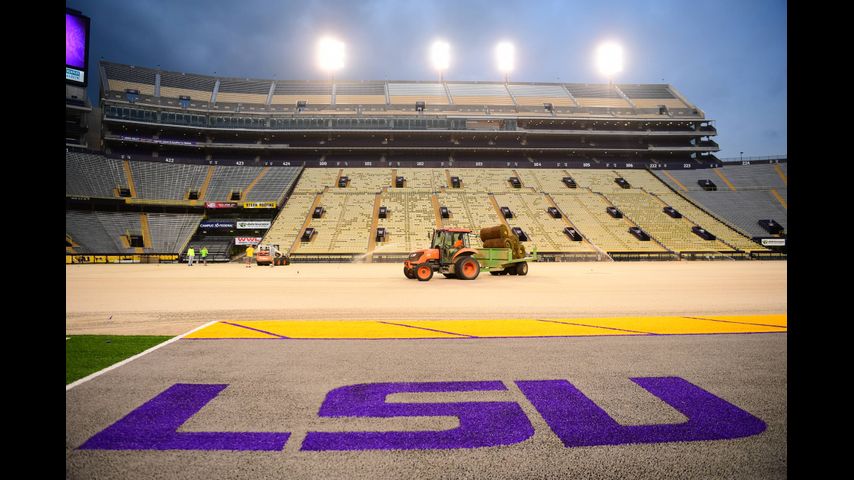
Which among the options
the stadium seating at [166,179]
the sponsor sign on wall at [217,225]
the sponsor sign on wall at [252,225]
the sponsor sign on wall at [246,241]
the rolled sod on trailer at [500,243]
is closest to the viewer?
the rolled sod on trailer at [500,243]

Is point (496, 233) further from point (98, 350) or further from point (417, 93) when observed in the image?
point (417, 93)

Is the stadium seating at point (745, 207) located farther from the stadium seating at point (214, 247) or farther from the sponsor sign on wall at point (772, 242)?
the stadium seating at point (214, 247)

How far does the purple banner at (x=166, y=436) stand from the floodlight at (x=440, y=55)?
66.2 m

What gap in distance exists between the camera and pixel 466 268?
1897cm

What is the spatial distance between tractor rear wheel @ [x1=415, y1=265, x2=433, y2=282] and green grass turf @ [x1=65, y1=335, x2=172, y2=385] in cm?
1271

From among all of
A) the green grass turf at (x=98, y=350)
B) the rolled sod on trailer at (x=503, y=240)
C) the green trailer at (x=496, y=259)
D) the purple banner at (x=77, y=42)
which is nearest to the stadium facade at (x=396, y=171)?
the rolled sod on trailer at (x=503, y=240)

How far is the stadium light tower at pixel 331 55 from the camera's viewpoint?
62906 mm

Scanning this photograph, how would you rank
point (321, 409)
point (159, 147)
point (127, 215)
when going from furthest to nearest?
point (159, 147) → point (127, 215) → point (321, 409)

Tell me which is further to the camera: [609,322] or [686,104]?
[686,104]

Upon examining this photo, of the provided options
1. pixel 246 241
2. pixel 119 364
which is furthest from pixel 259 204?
pixel 119 364

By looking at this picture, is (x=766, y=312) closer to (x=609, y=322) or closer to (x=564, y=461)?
(x=609, y=322)

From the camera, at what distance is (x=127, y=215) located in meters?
46.6
